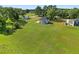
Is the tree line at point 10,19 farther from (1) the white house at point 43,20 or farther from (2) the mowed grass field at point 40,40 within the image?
(1) the white house at point 43,20

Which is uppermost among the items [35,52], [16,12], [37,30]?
[16,12]

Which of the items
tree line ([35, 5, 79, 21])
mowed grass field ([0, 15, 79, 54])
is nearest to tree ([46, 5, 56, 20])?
tree line ([35, 5, 79, 21])

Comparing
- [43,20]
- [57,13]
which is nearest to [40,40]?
[43,20]

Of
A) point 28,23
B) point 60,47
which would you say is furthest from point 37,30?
point 60,47

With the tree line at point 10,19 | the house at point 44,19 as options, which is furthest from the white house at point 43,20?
the tree line at point 10,19

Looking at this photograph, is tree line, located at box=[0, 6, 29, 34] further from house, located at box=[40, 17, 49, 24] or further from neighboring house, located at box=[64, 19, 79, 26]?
neighboring house, located at box=[64, 19, 79, 26]
